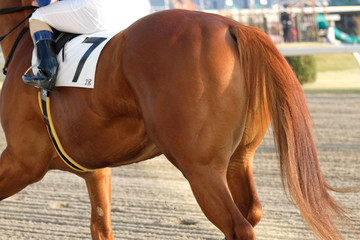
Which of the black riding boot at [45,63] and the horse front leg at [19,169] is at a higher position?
the black riding boot at [45,63]

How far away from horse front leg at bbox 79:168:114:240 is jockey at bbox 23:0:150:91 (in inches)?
29.6

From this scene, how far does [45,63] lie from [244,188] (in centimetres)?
117

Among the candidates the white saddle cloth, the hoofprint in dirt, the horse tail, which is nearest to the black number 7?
the white saddle cloth

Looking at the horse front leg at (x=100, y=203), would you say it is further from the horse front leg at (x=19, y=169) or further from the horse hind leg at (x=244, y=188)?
the horse hind leg at (x=244, y=188)

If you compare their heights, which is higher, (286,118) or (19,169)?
(286,118)

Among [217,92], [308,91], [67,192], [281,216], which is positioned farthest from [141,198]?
[308,91]

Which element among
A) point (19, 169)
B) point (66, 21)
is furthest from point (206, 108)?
point (19, 169)

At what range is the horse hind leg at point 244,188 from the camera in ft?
10.00

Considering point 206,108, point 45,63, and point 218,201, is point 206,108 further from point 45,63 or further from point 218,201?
point 45,63

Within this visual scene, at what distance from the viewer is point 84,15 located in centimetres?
322

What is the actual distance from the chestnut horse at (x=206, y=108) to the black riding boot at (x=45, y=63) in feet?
0.49

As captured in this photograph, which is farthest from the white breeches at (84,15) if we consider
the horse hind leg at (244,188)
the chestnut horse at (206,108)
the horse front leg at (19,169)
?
the horse hind leg at (244,188)

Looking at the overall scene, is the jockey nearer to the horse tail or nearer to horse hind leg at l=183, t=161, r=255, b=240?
the horse tail

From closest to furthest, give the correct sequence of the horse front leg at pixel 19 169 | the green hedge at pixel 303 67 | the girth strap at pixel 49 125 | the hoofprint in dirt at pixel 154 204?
the girth strap at pixel 49 125 → the horse front leg at pixel 19 169 → the hoofprint in dirt at pixel 154 204 → the green hedge at pixel 303 67
